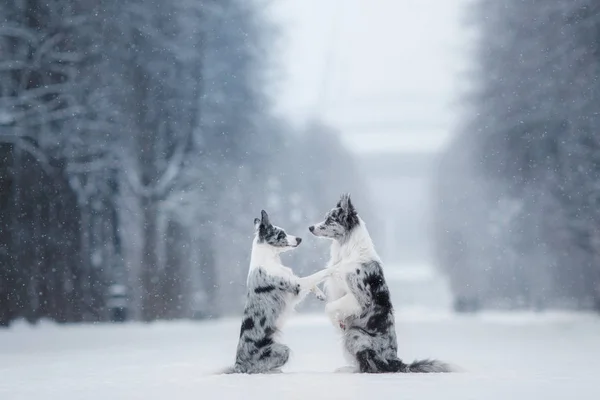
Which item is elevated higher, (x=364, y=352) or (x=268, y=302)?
(x=268, y=302)

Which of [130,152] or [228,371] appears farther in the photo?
[130,152]

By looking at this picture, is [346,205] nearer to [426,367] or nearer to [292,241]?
[292,241]

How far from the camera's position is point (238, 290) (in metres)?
22.7

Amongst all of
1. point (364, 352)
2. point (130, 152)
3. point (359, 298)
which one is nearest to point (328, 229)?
point (359, 298)

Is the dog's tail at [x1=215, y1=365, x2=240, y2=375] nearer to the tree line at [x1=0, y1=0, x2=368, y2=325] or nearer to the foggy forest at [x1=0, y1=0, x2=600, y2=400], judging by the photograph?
the foggy forest at [x1=0, y1=0, x2=600, y2=400]

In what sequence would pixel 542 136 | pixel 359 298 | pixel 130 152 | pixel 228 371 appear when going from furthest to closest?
pixel 542 136, pixel 130 152, pixel 228 371, pixel 359 298

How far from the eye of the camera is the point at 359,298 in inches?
305

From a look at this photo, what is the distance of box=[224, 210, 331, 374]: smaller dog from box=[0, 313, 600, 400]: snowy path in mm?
183

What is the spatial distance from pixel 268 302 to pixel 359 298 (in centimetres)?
71

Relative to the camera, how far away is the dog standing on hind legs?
7.75m

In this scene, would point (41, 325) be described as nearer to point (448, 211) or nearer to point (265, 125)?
point (265, 125)

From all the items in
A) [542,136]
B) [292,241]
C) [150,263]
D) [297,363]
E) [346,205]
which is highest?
[542,136]

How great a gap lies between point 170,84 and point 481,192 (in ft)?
31.0

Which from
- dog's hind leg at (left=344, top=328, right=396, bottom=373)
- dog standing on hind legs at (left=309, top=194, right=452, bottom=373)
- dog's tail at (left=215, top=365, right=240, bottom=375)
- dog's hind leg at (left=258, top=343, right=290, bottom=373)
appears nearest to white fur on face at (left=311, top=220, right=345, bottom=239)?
dog standing on hind legs at (left=309, top=194, right=452, bottom=373)
